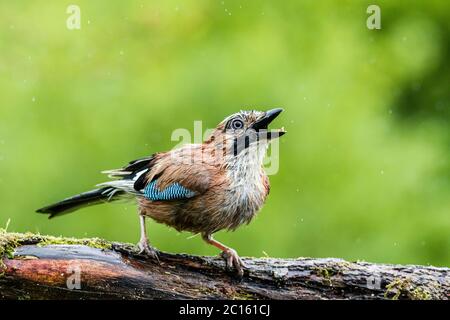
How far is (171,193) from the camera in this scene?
6371 millimetres

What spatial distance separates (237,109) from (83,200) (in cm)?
308

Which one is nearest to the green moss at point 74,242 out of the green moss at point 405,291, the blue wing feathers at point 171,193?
the blue wing feathers at point 171,193

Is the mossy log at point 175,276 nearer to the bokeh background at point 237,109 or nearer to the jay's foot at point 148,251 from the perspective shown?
the jay's foot at point 148,251

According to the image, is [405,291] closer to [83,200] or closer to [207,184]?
[207,184]

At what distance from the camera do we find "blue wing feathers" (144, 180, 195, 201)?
6.34 m

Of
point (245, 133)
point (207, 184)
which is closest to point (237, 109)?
point (245, 133)

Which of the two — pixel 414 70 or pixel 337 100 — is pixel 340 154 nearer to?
pixel 337 100

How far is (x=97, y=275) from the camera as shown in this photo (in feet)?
18.7

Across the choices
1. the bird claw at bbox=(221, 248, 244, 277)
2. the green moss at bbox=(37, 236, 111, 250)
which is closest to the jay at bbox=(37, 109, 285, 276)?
the bird claw at bbox=(221, 248, 244, 277)

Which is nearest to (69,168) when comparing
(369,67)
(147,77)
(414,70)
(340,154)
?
(147,77)

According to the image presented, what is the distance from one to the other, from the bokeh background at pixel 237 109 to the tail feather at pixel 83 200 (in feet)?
8.30

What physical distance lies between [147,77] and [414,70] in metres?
3.60

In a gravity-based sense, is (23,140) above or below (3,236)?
above

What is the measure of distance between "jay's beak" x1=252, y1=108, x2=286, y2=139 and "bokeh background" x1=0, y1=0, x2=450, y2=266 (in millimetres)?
2959
